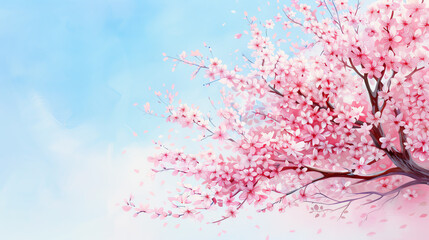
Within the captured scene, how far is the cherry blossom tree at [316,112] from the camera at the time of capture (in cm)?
340

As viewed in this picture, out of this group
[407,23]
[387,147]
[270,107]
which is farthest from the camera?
[270,107]

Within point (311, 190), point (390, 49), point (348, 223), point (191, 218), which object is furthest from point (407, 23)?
point (191, 218)

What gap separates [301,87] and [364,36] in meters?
0.62

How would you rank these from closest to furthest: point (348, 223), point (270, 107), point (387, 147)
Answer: point (387, 147), point (270, 107), point (348, 223)

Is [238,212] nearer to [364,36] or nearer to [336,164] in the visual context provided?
[336,164]

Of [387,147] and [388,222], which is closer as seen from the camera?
[387,147]

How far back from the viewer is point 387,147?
3.58 meters

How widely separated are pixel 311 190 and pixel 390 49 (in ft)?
4.76

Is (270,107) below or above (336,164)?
above

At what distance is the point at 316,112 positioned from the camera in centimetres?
355

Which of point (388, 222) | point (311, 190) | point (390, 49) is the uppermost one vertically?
point (390, 49)

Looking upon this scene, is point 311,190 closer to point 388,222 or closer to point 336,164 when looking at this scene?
point 336,164

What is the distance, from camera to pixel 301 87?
140 inches

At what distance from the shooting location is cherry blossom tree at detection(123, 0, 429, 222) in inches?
134
